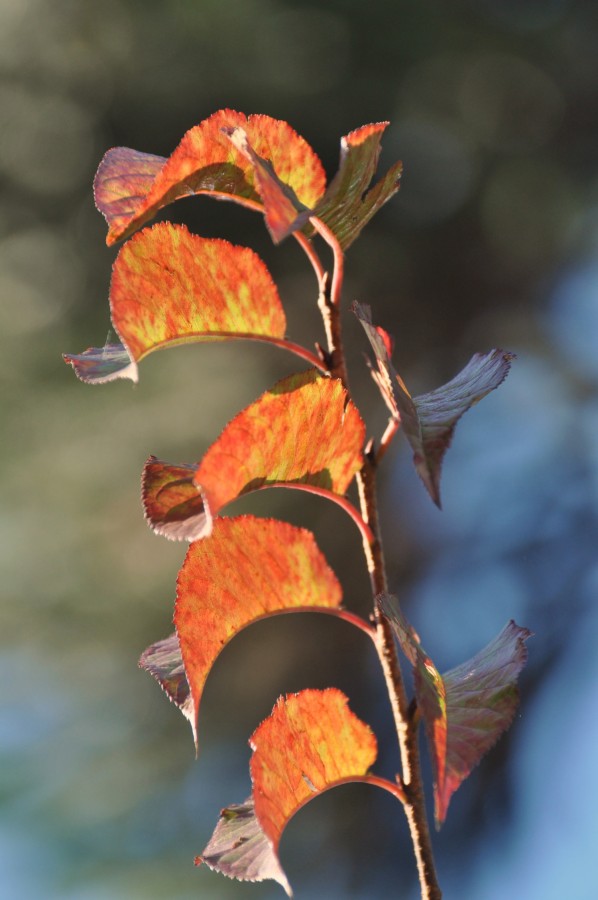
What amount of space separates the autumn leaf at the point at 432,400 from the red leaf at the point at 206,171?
0.05 m

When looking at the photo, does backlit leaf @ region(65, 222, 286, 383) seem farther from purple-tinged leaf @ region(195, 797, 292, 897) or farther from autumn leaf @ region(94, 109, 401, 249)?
purple-tinged leaf @ region(195, 797, 292, 897)

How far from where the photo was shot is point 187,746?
0.96 metres

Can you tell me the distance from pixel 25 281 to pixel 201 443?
0.31 metres

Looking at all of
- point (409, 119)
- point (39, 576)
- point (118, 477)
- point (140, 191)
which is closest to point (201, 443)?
point (118, 477)

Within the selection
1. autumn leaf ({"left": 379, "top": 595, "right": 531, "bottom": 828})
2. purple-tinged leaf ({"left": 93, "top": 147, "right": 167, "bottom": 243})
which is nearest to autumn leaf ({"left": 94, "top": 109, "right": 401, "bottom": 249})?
purple-tinged leaf ({"left": 93, "top": 147, "right": 167, "bottom": 243})

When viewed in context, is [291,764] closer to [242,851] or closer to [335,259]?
[242,851]

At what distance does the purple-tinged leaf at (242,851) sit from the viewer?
22 cm

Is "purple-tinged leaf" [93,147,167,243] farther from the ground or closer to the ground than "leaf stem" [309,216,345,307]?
farther from the ground

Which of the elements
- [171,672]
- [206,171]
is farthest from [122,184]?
[171,672]

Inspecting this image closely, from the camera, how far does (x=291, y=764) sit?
242mm

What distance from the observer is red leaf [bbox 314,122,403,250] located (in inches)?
9.6

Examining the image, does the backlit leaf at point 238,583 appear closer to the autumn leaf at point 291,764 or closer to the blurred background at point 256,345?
the autumn leaf at point 291,764

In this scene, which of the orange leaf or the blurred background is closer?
the orange leaf

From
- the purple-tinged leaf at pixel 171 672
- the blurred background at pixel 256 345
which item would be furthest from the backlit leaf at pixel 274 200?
the blurred background at pixel 256 345
